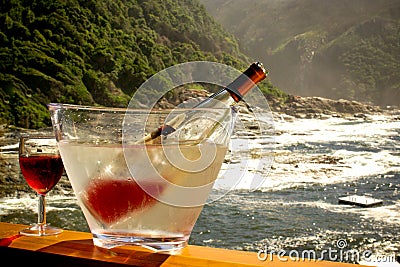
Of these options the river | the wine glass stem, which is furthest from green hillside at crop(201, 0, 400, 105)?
the wine glass stem

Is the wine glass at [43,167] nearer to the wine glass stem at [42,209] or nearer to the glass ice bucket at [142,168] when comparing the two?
the wine glass stem at [42,209]

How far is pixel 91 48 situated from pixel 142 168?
7.01ft

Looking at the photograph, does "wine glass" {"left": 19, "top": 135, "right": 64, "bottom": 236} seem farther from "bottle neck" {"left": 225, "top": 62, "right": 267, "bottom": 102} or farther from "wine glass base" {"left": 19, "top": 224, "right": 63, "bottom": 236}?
"bottle neck" {"left": 225, "top": 62, "right": 267, "bottom": 102}

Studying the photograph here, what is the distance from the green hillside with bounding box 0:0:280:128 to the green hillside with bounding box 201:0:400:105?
162mm

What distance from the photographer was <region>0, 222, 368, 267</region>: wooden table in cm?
44

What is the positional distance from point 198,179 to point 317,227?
158 centimetres

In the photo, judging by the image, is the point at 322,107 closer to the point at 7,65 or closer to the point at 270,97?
the point at 270,97

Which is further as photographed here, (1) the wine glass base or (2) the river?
(2) the river

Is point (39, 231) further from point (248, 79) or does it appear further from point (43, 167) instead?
point (248, 79)

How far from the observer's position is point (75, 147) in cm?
46

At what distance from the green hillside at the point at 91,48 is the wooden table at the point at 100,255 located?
6.12ft

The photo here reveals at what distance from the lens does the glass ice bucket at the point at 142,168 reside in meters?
0.44

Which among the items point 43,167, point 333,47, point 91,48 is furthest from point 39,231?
point 91,48

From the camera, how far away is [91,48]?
2.48 meters
